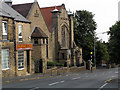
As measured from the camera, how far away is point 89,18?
69125mm

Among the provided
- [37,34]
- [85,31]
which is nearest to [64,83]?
[37,34]

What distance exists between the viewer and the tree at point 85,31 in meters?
67.1

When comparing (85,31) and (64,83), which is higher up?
(85,31)

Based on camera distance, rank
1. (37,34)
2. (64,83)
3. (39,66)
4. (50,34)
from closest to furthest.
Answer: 1. (64,83)
2. (39,66)
3. (37,34)
4. (50,34)

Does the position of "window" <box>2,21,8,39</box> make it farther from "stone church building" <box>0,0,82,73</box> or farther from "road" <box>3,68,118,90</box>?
"stone church building" <box>0,0,82,73</box>

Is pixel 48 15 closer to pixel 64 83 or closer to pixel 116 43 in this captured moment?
pixel 116 43

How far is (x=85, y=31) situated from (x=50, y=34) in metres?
21.0

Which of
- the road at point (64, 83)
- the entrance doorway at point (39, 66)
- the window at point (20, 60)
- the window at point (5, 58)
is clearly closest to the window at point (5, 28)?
the window at point (5, 58)

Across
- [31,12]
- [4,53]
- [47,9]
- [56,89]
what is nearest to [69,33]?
[47,9]

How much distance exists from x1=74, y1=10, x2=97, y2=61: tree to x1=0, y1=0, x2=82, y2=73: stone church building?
6.75 meters

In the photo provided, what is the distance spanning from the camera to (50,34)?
1967 inches

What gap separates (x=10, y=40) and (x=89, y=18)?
44221 millimetres

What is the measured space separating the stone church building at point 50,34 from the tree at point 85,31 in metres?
6.75

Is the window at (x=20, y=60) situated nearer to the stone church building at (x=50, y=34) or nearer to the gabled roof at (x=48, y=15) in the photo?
the stone church building at (x=50, y=34)
